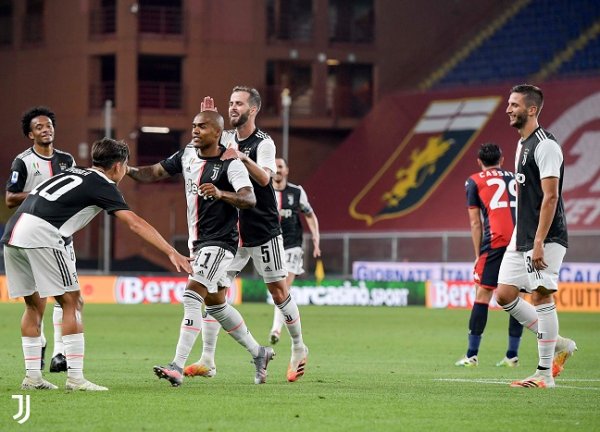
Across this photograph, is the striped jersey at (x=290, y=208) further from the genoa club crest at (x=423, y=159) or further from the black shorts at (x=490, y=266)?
the genoa club crest at (x=423, y=159)

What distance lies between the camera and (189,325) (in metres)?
12.3

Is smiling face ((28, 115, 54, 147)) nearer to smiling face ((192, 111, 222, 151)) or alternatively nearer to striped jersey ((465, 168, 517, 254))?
smiling face ((192, 111, 222, 151))

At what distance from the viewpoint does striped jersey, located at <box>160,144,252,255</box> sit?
1238 cm

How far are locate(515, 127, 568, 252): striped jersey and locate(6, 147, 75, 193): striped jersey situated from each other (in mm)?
4683

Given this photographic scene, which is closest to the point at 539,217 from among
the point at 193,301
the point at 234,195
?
the point at 234,195

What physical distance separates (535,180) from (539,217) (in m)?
0.36

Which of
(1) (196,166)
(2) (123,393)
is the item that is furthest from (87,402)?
(1) (196,166)

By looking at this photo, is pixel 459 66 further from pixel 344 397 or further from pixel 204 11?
pixel 344 397

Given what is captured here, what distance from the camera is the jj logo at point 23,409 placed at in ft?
31.3

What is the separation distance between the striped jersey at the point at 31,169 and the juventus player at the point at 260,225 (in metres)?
1.85

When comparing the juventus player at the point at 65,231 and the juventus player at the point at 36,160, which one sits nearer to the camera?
the juventus player at the point at 65,231

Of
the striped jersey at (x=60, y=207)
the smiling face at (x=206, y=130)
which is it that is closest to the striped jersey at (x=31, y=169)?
the smiling face at (x=206, y=130)

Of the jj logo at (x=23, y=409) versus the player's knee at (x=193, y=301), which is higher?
the player's knee at (x=193, y=301)

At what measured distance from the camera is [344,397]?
1130cm
